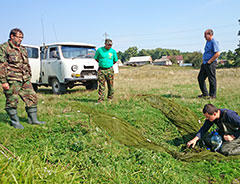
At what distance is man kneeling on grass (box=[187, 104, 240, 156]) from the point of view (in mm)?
3842

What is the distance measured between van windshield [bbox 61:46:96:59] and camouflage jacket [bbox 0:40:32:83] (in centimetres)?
450

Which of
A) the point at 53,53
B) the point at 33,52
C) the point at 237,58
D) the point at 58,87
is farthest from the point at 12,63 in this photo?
the point at 237,58

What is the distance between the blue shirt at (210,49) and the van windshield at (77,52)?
4.58 meters

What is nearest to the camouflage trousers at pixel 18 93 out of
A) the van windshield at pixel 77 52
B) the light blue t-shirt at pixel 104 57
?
the light blue t-shirt at pixel 104 57

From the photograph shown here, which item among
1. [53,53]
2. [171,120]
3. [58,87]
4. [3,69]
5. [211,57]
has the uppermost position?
[53,53]

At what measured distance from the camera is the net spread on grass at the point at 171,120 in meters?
3.79

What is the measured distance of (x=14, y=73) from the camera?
421 centimetres

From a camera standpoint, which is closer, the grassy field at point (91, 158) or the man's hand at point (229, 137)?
the grassy field at point (91, 158)

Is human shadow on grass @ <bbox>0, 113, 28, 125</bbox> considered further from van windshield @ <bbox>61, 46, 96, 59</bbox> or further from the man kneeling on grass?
van windshield @ <bbox>61, 46, 96, 59</bbox>

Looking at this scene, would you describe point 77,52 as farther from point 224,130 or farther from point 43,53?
point 224,130

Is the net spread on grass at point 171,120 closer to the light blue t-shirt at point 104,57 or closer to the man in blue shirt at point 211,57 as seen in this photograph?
the light blue t-shirt at point 104,57

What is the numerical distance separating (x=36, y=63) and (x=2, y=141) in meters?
6.30

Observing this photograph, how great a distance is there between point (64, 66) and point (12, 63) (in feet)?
14.0

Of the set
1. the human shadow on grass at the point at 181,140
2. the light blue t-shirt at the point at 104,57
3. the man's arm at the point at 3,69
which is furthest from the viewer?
the light blue t-shirt at the point at 104,57
